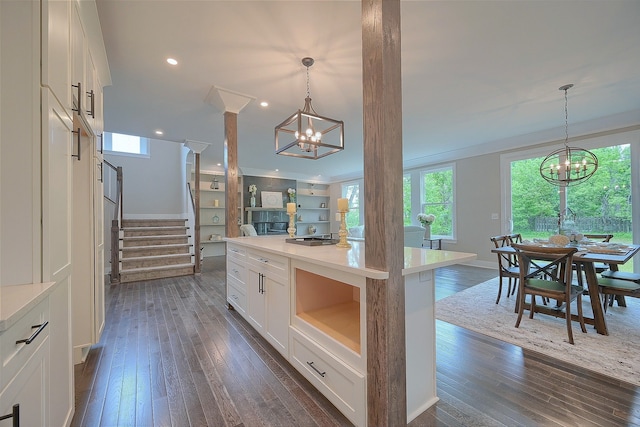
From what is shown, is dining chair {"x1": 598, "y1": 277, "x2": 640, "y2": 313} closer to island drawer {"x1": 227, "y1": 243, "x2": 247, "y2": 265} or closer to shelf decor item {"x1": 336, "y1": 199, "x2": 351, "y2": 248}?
shelf decor item {"x1": 336, "y1": 199, "x2": 351, "y2": 248}

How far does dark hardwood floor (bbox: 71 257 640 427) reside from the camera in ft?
4.91

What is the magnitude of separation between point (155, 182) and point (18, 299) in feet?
25.1

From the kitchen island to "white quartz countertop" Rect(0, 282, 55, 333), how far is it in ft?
4.00

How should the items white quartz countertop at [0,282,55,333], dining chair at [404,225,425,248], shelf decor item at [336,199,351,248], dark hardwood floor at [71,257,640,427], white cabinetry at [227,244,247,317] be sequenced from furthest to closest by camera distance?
1. dining chair at [404,225,425,248]
2. white cabinetry at [227,244,247,317]
3. shelf decor item at [336,199,351,248]
4. dark hardwood floor at [71,257,640,427]
5. white quartz countertop at [0,282,55,333]

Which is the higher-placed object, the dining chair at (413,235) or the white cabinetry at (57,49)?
the white cabinetry at (57,49)

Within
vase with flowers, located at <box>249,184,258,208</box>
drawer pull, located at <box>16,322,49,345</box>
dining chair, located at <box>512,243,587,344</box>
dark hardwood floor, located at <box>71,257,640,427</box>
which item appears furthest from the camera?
vase with flowers, located at <box>249,184,258,208</box>

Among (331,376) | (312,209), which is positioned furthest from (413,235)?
(312,209)

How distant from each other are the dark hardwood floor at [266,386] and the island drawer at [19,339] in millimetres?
859

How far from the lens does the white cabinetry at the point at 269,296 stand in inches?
79.7

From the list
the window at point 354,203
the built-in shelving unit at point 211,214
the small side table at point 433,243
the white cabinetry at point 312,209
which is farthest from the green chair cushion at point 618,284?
the built-in shelving unit at point 211,214

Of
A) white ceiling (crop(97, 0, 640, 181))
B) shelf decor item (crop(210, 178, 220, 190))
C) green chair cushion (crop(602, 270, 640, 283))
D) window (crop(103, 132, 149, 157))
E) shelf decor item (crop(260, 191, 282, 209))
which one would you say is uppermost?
window (crop(103, 132, 149, 157))

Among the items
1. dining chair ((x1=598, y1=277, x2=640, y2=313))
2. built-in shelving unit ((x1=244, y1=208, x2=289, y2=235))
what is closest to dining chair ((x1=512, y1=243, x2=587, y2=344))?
dining chair ((x1=598, y1=277, x2=640, y2=313))

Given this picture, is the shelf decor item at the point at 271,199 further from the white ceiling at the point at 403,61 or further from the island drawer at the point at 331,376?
the island drawer at the point at 331,376

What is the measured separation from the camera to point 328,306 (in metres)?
2.17
